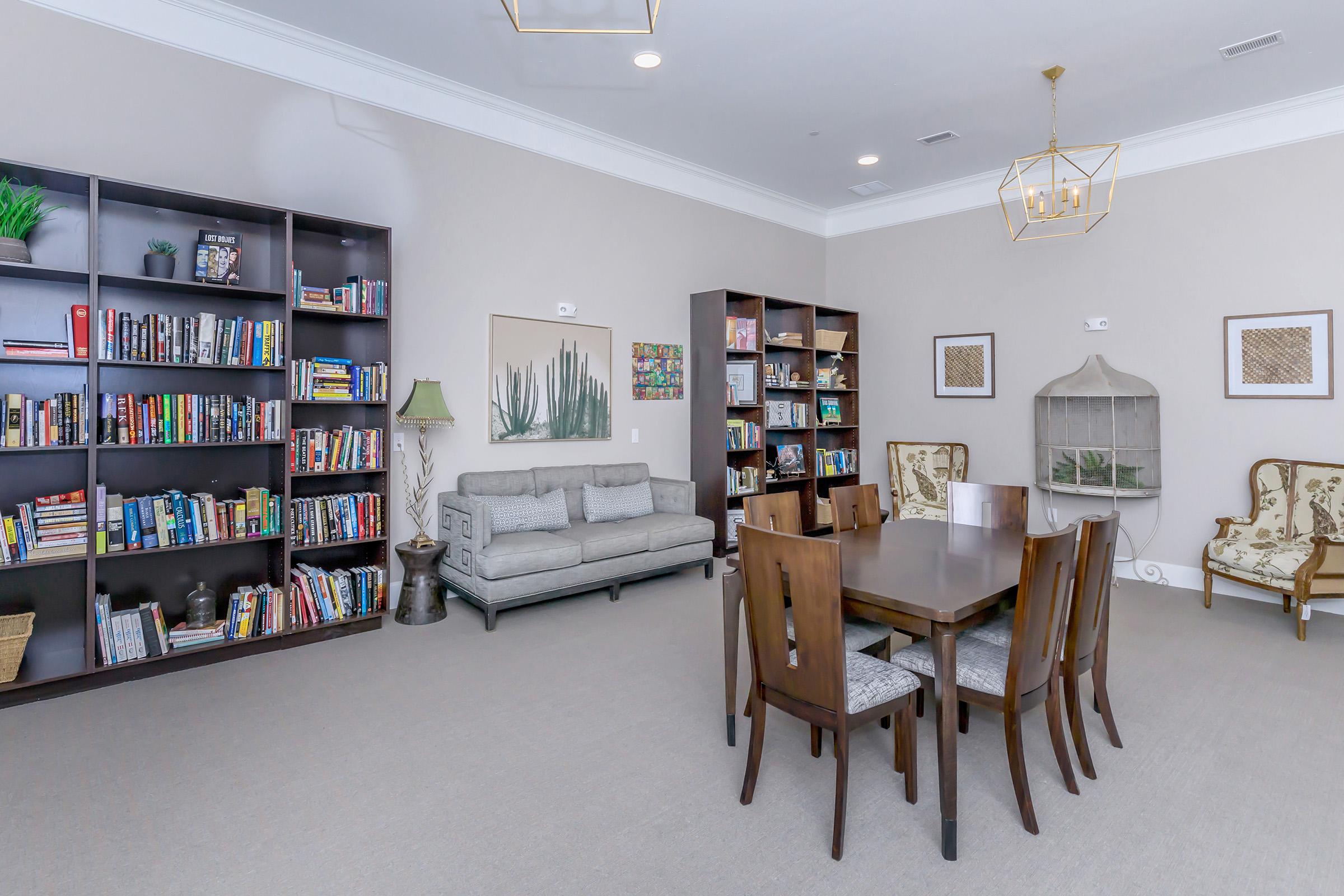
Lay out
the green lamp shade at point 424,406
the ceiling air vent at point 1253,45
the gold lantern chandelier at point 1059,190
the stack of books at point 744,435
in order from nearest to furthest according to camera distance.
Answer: the ceiling air vent at point 1253,45 < the green lamp shade at point 424,406 < the gold lantern chandelier at point 1059,190 < the stack of books at point 744,435

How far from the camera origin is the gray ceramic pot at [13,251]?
3.00 meters

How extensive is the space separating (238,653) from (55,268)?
2.01 m

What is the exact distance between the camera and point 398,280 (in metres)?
4.48

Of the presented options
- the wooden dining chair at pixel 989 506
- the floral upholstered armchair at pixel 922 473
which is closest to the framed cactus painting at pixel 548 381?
the floral upholstered armchair at pixel 922 473

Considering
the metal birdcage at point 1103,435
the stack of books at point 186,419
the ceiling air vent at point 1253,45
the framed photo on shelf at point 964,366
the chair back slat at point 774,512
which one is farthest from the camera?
→ the framed photo on shelf at point 964,366

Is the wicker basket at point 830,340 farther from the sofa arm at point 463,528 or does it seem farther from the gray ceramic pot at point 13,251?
the gray ceramic pot at point 13,251

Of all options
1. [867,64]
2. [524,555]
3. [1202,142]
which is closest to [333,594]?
[524,555]

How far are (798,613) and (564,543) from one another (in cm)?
260

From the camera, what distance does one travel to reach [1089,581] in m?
2.33

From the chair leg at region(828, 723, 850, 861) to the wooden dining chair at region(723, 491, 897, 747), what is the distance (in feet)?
1.44

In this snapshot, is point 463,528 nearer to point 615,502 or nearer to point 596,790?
point 615,502

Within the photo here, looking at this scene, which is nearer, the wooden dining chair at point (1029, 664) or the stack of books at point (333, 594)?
the wooden dining chair at point (1029, 664)

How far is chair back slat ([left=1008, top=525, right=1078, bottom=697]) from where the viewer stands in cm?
201

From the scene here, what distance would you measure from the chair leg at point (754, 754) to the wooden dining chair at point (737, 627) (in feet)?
1.09
